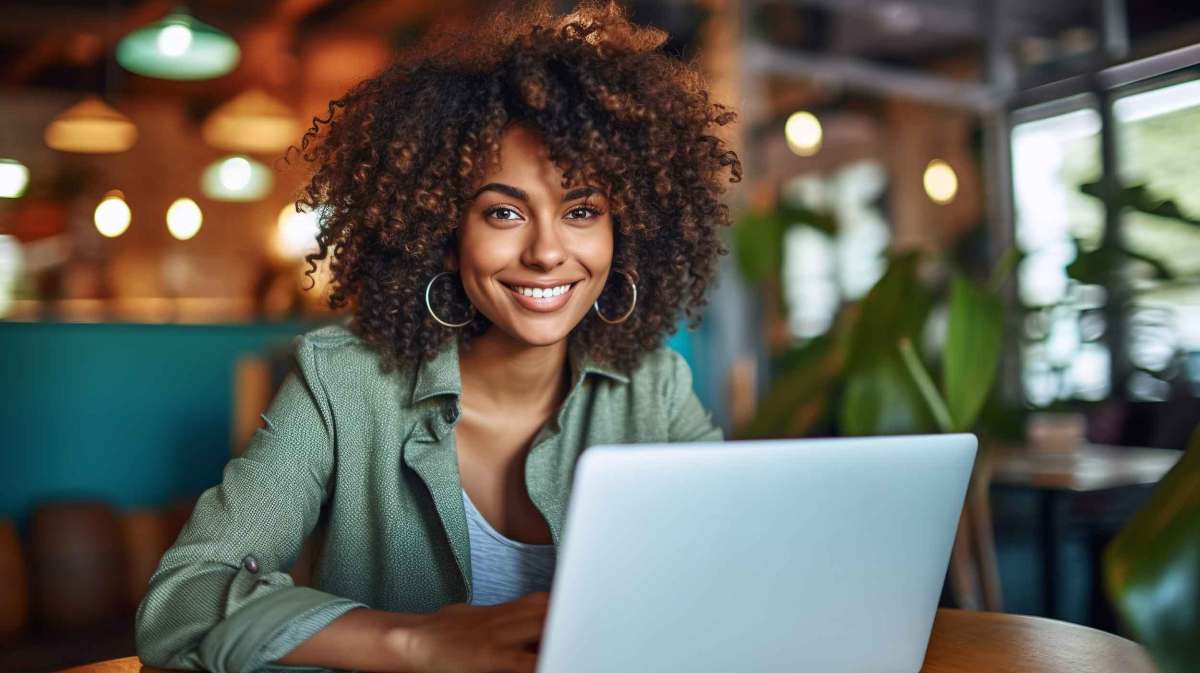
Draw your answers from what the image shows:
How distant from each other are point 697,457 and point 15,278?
499 centimetres

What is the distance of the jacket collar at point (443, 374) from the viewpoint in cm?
137

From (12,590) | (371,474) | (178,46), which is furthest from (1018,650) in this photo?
(178,46)

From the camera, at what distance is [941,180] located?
5.59 meters

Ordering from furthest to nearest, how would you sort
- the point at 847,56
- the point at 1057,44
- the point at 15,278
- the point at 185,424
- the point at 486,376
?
the point at 847,56
the point at 1057,44
the point at 15,278
the point at 185,424
the point at 486,376

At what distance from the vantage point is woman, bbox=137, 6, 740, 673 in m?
1.31

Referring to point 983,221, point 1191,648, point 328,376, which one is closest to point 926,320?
point 328,376

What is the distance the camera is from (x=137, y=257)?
5809mm

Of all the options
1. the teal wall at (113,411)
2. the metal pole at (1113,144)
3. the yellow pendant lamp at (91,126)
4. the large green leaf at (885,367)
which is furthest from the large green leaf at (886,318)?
the yellow pendant lamp at (91,126)

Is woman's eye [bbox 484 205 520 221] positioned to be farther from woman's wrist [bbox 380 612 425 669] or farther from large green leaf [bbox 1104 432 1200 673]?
large green leaf [bbox 1104 432 1200 673]

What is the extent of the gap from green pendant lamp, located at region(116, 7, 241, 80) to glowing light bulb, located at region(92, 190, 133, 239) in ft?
4.10

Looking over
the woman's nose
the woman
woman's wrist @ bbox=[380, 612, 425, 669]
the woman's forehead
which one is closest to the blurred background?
the woman

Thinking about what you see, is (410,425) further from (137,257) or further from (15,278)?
(137,257)

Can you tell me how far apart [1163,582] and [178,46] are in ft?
12.0

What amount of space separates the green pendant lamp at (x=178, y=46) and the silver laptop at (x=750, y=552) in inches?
135
